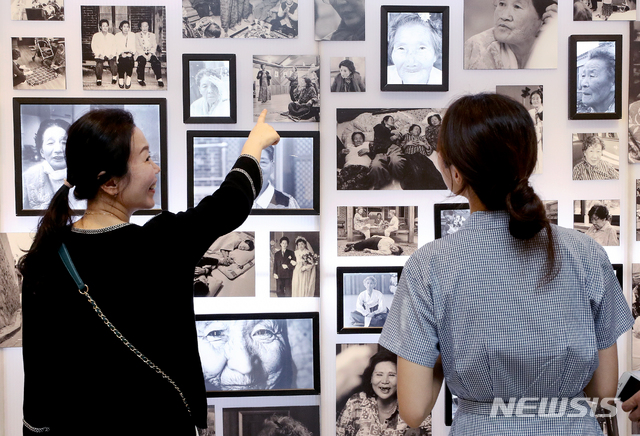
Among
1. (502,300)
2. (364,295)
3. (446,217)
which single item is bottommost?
(364,295)

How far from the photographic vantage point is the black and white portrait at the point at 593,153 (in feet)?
7.23

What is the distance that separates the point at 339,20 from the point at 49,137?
4.01 ft

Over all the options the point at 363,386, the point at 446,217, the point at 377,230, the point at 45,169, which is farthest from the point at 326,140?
the point at 45,169

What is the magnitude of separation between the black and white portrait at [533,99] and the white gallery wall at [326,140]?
25 millimetres

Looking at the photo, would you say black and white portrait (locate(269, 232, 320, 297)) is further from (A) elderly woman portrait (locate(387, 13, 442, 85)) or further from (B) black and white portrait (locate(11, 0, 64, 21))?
(B) black and white portrait (locate(11, 0, 64, 21))

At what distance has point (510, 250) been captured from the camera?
1.13 meters

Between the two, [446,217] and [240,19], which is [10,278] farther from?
[446,217]

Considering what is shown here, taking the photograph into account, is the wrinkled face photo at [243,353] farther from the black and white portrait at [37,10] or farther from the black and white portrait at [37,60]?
the black and white portrait at [37,10]

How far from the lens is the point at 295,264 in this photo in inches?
85.7

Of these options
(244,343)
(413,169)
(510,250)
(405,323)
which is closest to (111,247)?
(405,323)

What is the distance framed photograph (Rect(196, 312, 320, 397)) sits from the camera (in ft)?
7.11

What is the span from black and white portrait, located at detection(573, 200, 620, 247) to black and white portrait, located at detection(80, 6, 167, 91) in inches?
69.6

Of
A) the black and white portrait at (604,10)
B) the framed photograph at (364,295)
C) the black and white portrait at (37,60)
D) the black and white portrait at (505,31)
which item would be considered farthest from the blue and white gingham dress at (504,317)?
the black and white portrait at (37,60)

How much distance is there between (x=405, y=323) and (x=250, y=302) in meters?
1.13
